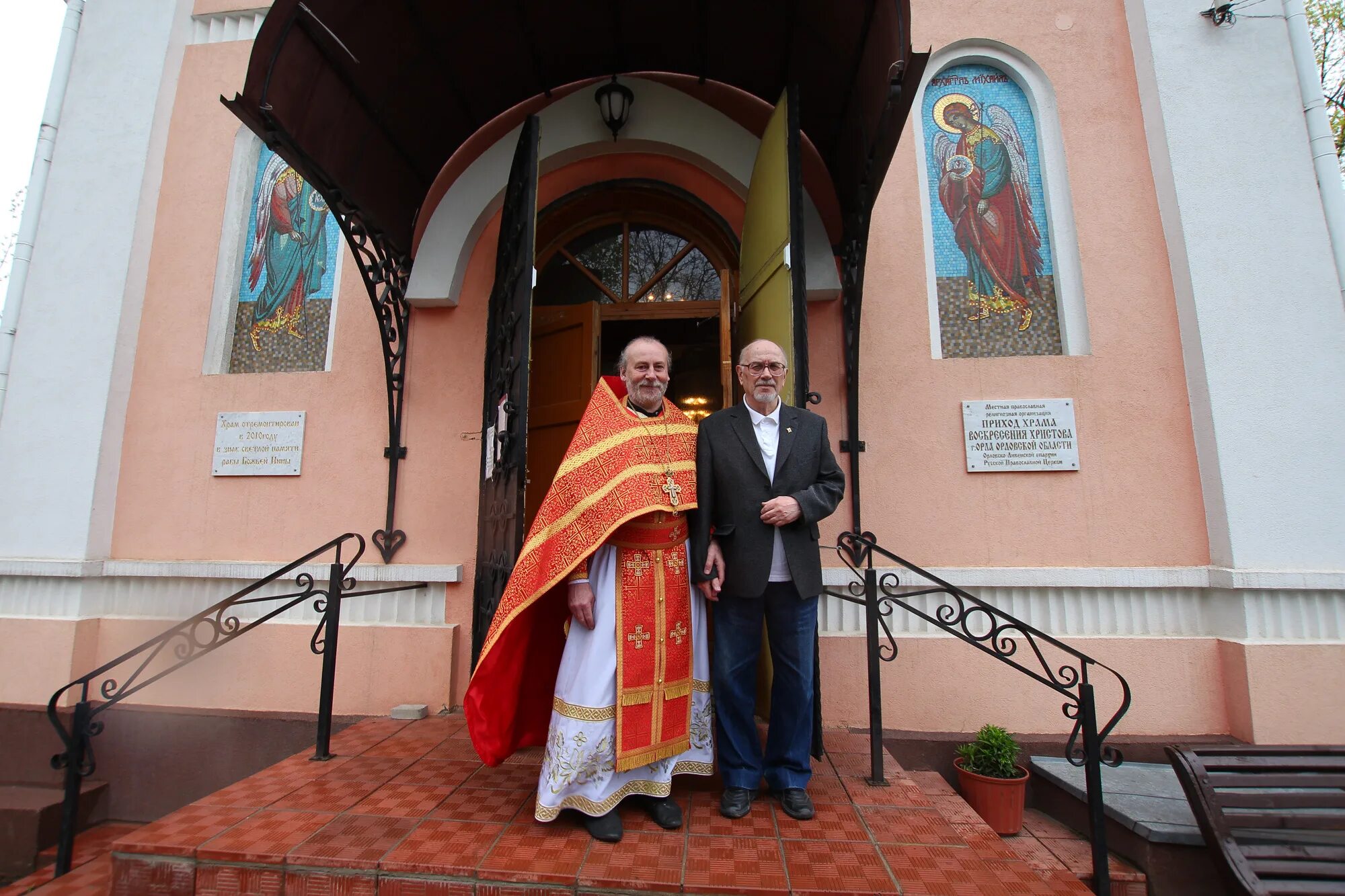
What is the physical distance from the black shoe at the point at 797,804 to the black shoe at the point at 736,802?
13 centimetres

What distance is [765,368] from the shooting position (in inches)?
107

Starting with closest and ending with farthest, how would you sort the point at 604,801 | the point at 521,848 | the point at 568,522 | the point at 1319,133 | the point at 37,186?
1. the point at 521,848
2. the point at 604,801
3. the point at 568,522
4. the point at 1319,133
5. the point at 37,186

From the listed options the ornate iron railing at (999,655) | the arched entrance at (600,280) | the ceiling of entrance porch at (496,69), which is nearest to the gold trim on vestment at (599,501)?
the ornate iron railing at (999,655)

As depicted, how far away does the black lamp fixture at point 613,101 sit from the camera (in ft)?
13.7

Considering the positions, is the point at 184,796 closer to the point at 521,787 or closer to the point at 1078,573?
the point at 521,787

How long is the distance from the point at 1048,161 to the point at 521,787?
4.82 m

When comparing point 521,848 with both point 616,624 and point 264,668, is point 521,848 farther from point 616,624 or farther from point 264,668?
point 264,668

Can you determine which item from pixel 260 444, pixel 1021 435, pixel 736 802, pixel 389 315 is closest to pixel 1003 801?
pixel 736 802

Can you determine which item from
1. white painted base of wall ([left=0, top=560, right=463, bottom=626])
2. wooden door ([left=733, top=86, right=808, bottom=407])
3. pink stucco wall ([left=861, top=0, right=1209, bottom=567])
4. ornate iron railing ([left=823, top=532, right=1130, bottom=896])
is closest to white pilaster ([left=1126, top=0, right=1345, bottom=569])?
pink stucco wall ([left=861, top=0, right=1209, bottom=567])

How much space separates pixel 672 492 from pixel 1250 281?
3795mm

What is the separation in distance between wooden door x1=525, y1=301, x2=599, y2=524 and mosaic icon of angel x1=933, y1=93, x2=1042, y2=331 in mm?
2473

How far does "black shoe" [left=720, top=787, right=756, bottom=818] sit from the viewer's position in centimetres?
260

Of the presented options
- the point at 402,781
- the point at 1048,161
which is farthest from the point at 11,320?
the point at 1048,161

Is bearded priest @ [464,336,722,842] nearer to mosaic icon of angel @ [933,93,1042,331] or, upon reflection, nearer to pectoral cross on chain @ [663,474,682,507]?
pectoral cross on chain @ [663,474,682,507]
